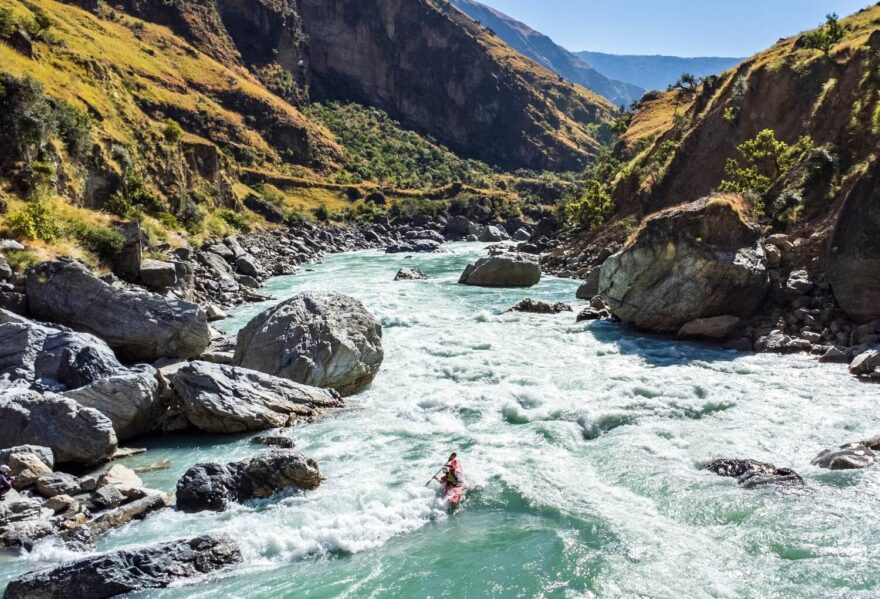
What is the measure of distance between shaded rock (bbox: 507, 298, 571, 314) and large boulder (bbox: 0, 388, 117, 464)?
75.3 ft

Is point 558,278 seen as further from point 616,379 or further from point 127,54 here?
point 127,54

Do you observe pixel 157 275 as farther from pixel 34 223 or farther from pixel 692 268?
pixel 692 268

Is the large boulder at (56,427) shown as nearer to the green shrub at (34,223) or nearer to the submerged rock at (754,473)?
the green shrub at (34,223)

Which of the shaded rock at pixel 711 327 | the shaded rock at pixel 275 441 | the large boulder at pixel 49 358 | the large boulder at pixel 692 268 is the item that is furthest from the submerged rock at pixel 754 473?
the large boulder at pixel 49 358

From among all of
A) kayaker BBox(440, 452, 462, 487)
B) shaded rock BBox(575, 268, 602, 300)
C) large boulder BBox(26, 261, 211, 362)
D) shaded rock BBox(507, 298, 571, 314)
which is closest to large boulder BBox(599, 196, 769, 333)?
shaded rock BBox(507, 298, 571, 314)

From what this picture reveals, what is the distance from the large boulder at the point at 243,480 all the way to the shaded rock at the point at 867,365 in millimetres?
17671

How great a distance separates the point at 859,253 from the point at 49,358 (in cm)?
2851

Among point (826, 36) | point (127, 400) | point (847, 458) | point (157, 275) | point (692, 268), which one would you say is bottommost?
point (157, 275)

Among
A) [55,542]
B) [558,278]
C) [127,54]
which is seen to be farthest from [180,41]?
[55,542]

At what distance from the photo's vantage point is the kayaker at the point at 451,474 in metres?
13.3

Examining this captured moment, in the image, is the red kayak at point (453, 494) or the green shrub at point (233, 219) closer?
the red kayak at point (453, 494)

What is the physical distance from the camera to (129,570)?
33.0 ft

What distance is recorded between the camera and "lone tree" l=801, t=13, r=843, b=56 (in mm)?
48562

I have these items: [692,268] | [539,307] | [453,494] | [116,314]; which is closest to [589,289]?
[539,307]
